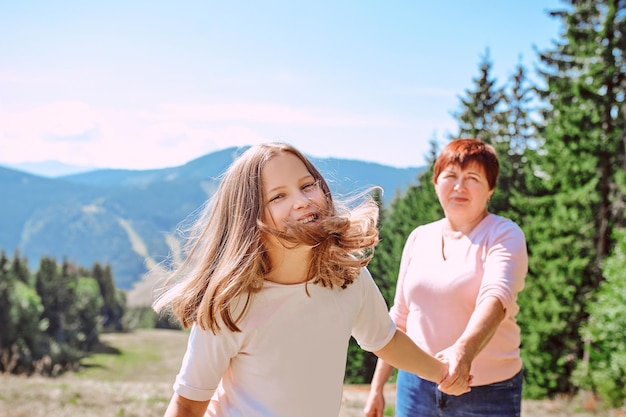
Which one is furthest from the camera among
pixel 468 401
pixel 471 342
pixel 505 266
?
pixel 468 401

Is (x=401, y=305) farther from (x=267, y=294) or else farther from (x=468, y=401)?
(x=267, y=294)

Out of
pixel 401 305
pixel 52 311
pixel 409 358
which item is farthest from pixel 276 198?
pixel 52 311

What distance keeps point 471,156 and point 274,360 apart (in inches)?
53.2

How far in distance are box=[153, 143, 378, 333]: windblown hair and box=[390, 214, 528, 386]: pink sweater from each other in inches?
31.3

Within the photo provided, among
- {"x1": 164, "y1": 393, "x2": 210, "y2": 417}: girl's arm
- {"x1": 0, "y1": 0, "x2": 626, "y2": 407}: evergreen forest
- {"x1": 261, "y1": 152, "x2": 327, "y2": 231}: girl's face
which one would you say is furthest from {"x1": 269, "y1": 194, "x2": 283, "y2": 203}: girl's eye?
{"x1": 0, "y1": 0, "x2": 626, "y2": 407}: evergreen forest

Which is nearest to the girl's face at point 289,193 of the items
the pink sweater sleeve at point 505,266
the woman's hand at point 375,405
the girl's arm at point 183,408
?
the girl's arm at point 183,408

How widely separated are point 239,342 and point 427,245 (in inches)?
51.7

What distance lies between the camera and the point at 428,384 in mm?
2574

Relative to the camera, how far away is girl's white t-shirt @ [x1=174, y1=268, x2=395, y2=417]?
162cm

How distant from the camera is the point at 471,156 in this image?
2578mm

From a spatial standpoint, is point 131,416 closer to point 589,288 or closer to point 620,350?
→ point 620,350

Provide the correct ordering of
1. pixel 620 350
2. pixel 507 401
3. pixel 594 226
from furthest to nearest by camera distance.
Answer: pixel 594 226, pixel 620 350, pixel 507 401

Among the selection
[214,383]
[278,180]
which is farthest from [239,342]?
[278,180]

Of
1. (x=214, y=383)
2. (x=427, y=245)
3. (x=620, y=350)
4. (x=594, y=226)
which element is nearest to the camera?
(x=214, y=383)
